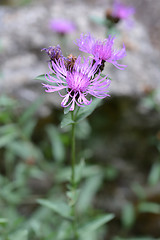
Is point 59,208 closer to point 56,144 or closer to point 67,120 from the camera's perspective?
point 67,120

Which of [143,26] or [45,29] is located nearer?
[45,29]

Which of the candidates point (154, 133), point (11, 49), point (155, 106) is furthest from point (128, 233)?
point (11, 49)

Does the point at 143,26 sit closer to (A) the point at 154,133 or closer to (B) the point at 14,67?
(A) the point at 154,133

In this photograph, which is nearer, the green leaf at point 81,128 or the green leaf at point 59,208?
the green leaf at point 59,208

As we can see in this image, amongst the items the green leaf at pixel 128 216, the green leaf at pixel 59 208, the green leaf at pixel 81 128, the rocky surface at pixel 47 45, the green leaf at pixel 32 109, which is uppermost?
the rocky surface at pixel 47 45

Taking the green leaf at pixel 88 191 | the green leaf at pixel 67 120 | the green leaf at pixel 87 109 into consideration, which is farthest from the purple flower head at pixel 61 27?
the green leaf at pixel 67 120


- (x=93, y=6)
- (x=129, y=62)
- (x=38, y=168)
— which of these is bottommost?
(x=38, y=168)

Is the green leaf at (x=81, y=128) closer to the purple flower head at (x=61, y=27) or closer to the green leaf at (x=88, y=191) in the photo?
the green leaf at (x=88, y=191)
